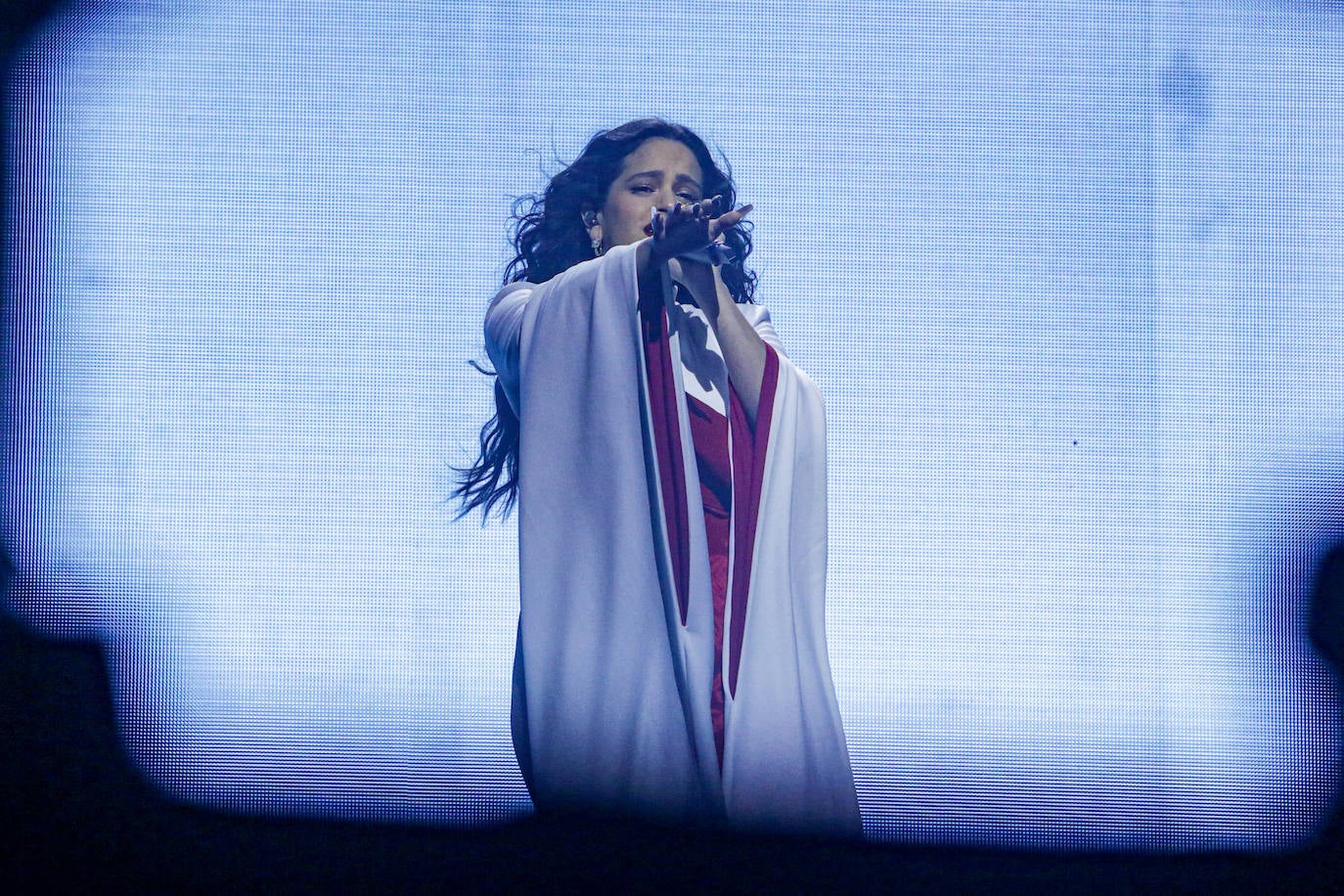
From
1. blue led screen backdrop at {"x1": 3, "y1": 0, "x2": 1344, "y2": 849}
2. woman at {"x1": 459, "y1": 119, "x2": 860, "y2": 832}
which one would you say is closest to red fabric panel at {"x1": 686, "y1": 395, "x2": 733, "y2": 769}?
woman at {"x1": 459, "y1": 119, "x2": 860, "y2": 832}

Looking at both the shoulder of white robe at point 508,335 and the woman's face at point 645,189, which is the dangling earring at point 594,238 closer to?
the woman's face at point 645,189

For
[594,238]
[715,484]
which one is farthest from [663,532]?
[594,238]

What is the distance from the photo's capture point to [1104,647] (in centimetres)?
212

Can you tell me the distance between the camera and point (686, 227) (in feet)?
6.61

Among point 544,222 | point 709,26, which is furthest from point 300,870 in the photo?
point 709,26

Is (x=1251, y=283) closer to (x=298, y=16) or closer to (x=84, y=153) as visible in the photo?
(x=298, y=16)

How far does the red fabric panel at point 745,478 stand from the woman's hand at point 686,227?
21 cm

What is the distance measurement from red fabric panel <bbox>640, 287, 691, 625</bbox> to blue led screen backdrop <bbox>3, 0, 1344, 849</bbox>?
231mm

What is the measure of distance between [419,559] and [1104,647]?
1074mm

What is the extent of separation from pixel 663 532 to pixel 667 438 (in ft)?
0.48

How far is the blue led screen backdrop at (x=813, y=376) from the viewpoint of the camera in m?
2.11

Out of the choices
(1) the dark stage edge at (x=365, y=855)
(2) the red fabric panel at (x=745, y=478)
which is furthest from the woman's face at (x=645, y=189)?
(1) the dark stage edge at (x=365, y=855)

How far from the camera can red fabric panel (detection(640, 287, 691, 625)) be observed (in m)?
2.04

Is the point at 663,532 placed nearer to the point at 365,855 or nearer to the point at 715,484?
the point at 715,484
